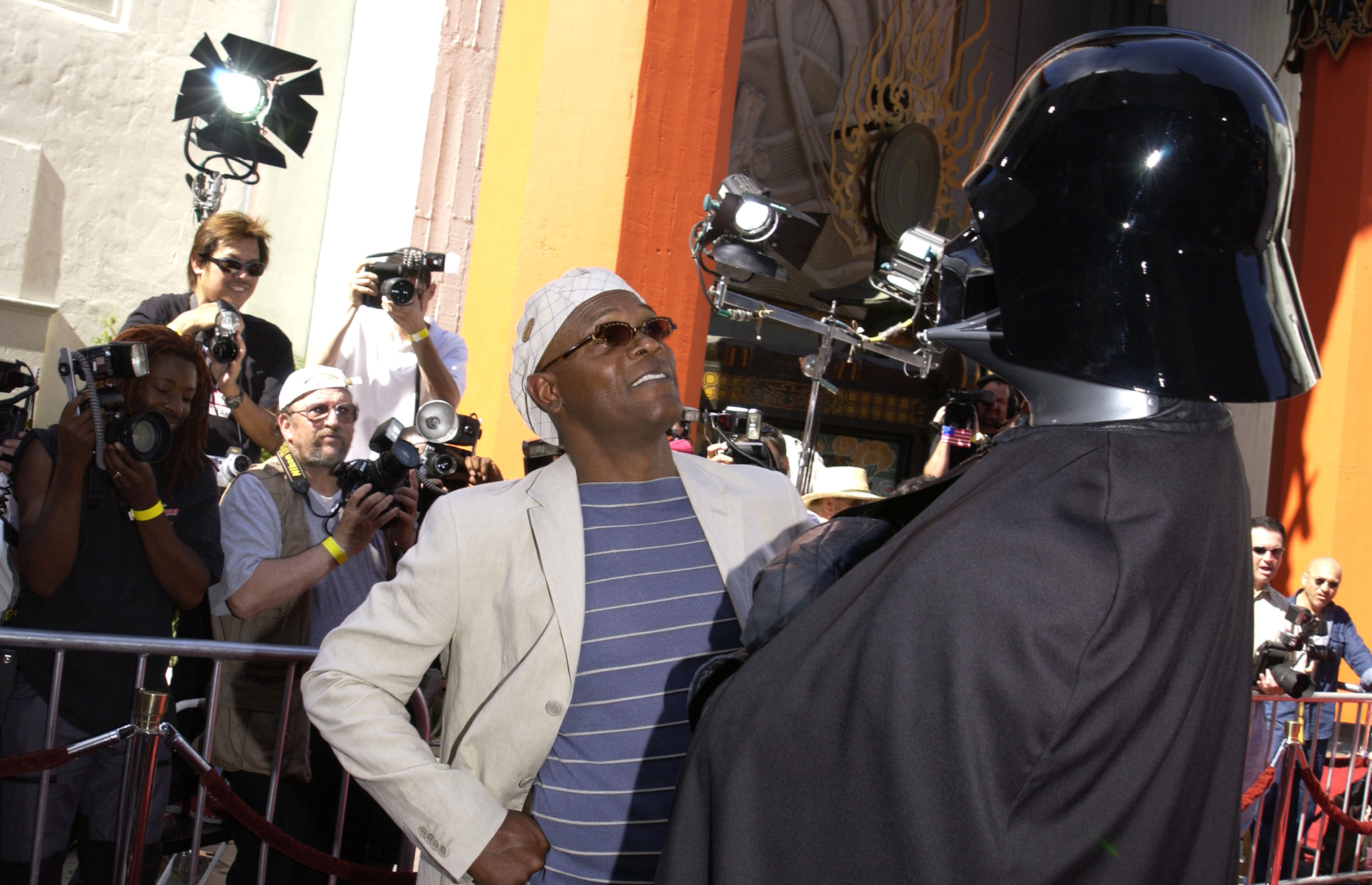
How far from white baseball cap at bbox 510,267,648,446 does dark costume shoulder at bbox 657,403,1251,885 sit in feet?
4.38

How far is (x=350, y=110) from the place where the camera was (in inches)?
289

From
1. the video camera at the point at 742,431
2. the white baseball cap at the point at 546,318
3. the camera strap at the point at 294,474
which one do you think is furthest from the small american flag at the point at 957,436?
the white baseball cap at the point at 546,318

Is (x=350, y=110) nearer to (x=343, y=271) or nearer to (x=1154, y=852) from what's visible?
(x=343, y=271)

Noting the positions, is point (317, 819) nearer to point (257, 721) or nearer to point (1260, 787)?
point (257, 721)

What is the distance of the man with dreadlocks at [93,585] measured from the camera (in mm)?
2914

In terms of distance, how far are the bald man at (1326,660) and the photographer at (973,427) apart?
1.81m

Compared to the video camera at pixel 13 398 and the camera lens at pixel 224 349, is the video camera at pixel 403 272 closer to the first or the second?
the camera lens at pixel 224 349

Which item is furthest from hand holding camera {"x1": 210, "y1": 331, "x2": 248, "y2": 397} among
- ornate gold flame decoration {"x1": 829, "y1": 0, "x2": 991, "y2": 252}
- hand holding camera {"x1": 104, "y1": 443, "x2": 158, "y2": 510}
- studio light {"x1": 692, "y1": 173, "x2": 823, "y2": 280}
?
ornate gold flame decoration {"x1": 829, "y1": 0, "x2": 991, "y2": 252}

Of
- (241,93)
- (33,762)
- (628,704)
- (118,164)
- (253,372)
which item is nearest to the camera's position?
(628,704)

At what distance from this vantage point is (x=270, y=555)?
3396 millimetres

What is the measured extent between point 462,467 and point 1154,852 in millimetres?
3166

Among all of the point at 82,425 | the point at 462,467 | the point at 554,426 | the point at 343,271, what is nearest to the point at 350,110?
the point at 343,271

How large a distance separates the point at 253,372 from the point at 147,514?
1.50 m

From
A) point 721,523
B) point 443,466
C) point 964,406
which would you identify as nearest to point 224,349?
point 443,466
